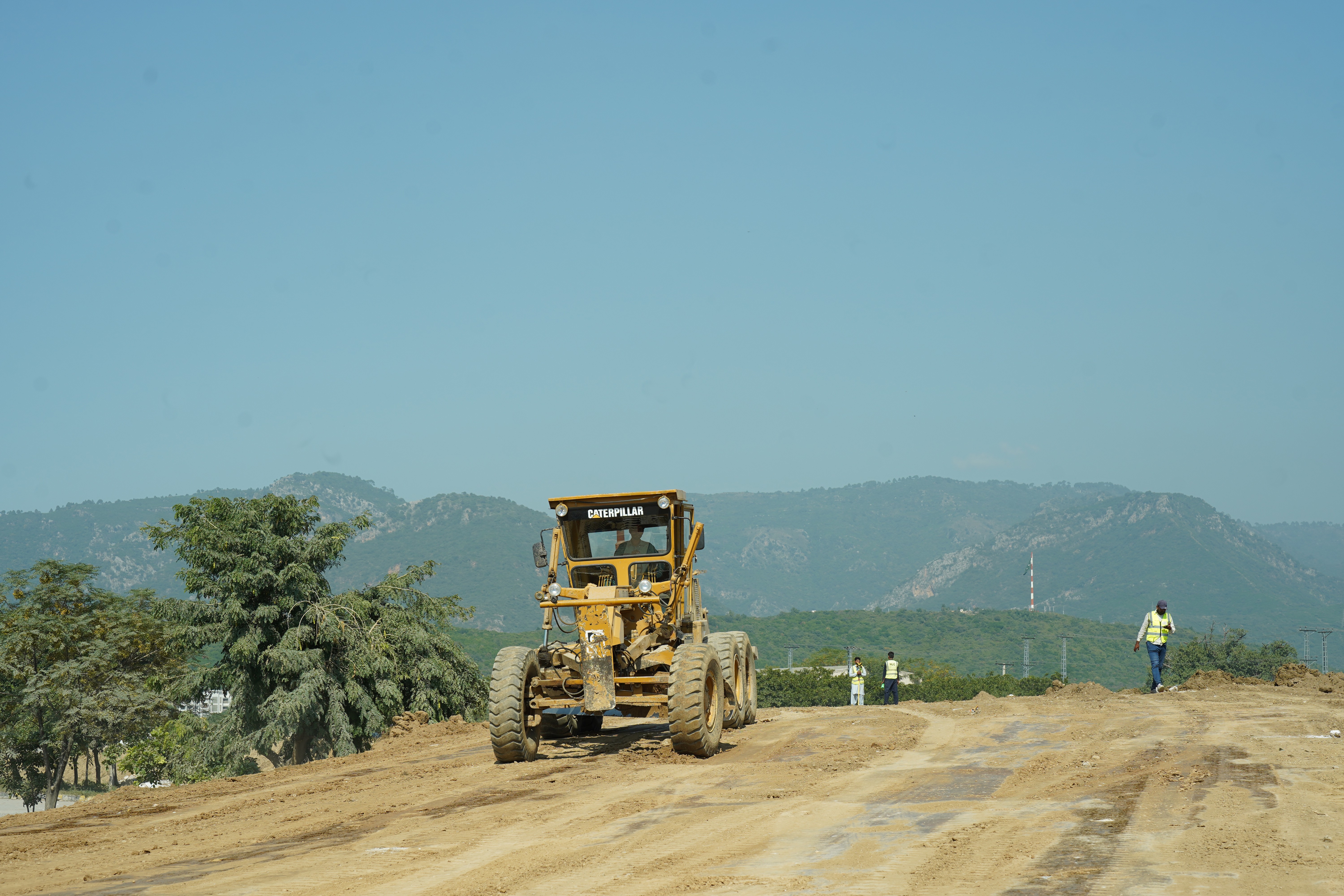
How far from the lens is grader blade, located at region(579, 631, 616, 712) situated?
14.2m

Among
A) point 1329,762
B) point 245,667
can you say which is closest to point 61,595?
point 245,667

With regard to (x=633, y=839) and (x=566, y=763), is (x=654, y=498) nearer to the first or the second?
(x=566, y=763)

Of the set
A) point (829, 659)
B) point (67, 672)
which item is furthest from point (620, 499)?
point (829, 659)

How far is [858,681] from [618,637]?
20.3 meters

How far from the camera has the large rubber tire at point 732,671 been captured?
16.4 meters

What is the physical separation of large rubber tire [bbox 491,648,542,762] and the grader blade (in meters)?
0.76

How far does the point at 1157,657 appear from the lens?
23.1 metres

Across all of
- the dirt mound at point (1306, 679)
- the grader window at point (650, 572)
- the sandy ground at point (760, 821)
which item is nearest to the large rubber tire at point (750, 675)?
the sandy ground at point (760, 821)

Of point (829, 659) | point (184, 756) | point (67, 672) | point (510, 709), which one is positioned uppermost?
point (510, 709)

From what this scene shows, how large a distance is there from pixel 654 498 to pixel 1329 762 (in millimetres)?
8367

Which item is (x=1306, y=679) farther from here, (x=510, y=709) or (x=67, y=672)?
(x=67, y=672)

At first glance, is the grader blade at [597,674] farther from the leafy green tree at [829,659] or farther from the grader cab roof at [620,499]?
the leafy green tree at [829,659]

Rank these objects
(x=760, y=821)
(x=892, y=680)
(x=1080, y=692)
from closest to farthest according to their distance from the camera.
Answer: (x=760, y=821), (x=1080, y=692), (x=892, y=680)

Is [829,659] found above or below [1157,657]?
below
